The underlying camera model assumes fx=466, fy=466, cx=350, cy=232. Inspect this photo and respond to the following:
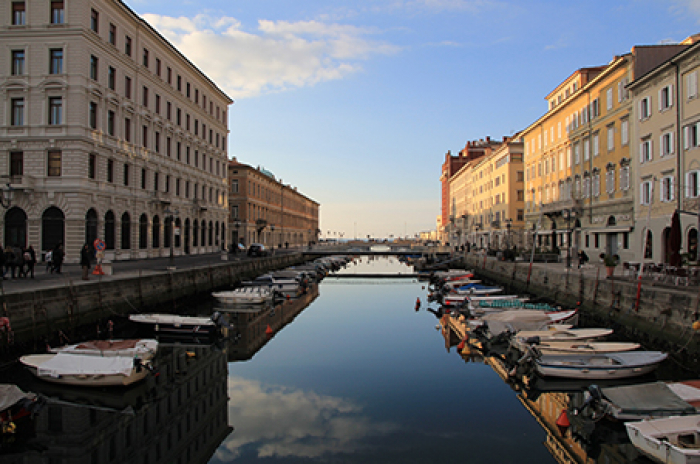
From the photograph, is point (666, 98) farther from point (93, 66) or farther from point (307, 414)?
point (93, 66)

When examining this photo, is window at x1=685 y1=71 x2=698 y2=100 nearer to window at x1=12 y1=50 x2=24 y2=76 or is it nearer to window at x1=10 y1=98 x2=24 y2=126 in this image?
window at x1=10 y1=98 x2=24 y2=126

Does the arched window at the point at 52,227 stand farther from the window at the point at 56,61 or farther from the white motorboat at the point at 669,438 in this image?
the white motorboat at the point at 669,438

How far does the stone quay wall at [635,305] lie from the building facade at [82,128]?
25640 millimetres

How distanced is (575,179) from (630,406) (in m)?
35.3

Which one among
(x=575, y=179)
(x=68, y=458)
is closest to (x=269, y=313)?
(x=68, y=458)

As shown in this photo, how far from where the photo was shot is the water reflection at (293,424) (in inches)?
412

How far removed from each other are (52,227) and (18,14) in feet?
49.8

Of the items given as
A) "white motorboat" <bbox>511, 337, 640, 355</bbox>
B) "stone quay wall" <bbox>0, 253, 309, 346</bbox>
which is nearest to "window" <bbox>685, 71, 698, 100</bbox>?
"white motorboat" <bbox>511, 337, 640, 355</bbox>

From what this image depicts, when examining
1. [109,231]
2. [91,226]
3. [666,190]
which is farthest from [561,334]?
[109,231]

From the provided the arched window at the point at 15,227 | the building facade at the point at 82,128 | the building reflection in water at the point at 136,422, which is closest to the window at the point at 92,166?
the building facade at the point at 82,128

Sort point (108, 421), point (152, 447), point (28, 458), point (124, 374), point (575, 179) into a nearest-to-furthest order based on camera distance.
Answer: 1. point (28, 458)
2. point (152, 447)
3. point (108, 421)
4. point (124, 374)
5. point (575, 179)

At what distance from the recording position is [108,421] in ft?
38.2

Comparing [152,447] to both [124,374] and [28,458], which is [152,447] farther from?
[124,374]

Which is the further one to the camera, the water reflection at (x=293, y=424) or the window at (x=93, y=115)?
the window at (x=93, y=115)
